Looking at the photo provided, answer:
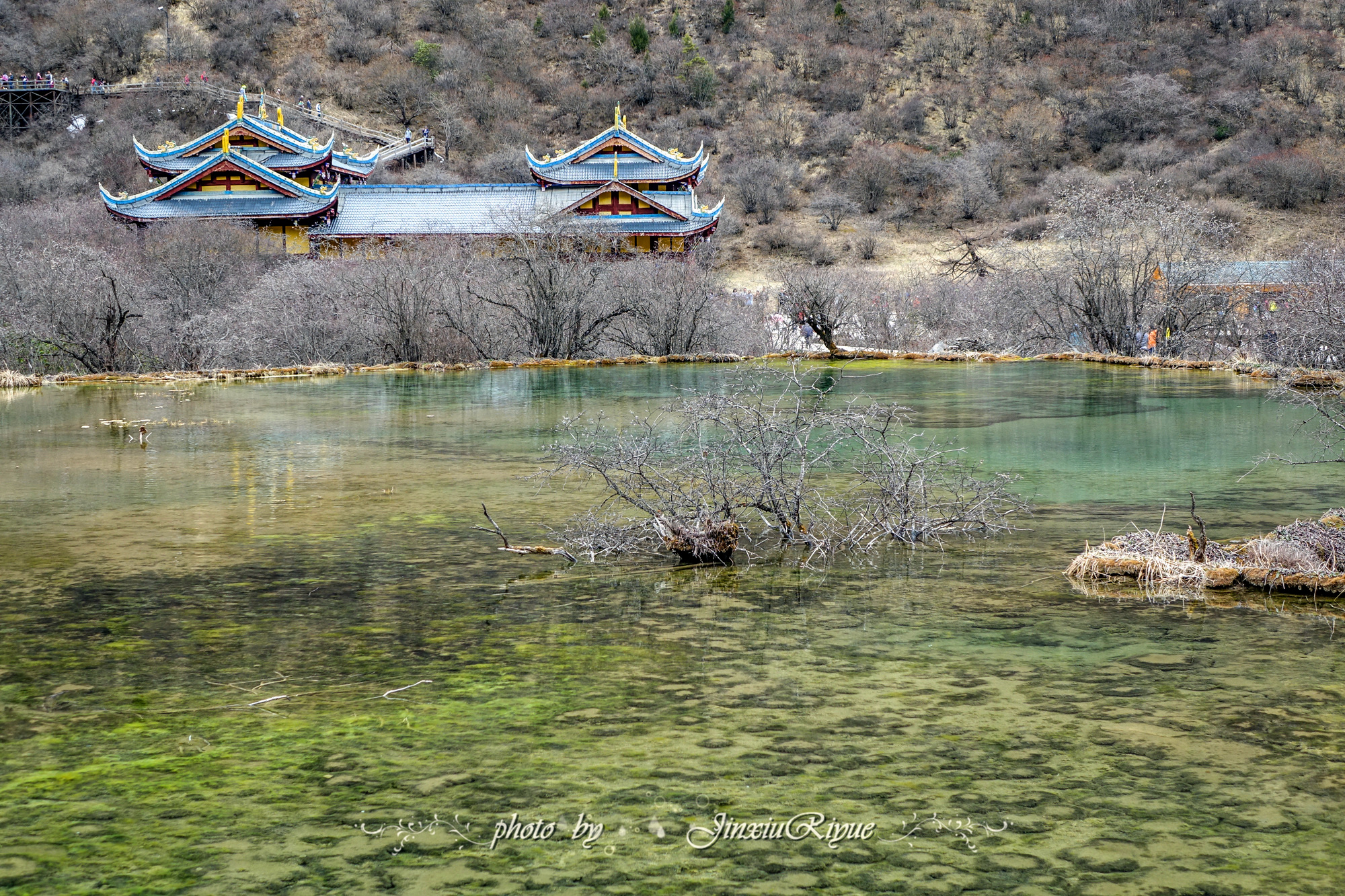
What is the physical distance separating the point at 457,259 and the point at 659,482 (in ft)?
79.9

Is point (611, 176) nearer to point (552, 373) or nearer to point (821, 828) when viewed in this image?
point (552, 373)

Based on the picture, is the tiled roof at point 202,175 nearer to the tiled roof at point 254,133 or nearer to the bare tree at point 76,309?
the tiled roof at point 254,133

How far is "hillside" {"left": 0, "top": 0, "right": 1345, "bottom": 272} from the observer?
212 feet

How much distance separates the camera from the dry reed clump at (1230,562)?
868 cm

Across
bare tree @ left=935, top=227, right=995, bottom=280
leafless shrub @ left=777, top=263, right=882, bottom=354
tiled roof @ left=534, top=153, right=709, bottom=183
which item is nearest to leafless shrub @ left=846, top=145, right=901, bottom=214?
bare tree @ left=935, top=227, right=995, bottom=280

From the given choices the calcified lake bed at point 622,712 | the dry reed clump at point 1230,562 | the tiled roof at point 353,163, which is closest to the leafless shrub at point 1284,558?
the dry reed clump at point 1230,562

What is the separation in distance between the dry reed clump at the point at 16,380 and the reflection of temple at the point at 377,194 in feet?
60.5

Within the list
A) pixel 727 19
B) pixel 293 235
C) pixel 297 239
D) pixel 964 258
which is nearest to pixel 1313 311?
pixel 964 258

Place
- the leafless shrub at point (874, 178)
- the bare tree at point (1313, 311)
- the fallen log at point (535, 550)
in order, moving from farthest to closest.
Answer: the leafless shrub at point (874, 178)
the bare tree at point (1313, 311)
the fallen log at point (535, 550)

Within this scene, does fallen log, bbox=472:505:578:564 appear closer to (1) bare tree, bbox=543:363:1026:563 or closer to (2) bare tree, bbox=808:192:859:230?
(1) bare tree, bbox=543:363:1026:563

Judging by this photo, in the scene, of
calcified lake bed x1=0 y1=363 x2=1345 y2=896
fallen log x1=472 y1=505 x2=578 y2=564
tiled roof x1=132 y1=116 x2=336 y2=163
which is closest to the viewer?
calcified lake bed x1=0 y1=363 x2=1345 y2=896

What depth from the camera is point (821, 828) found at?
199 inches

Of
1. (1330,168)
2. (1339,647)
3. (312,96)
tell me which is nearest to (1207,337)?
(1339,647)

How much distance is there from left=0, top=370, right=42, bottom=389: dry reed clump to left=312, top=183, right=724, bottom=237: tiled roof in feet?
64.3
